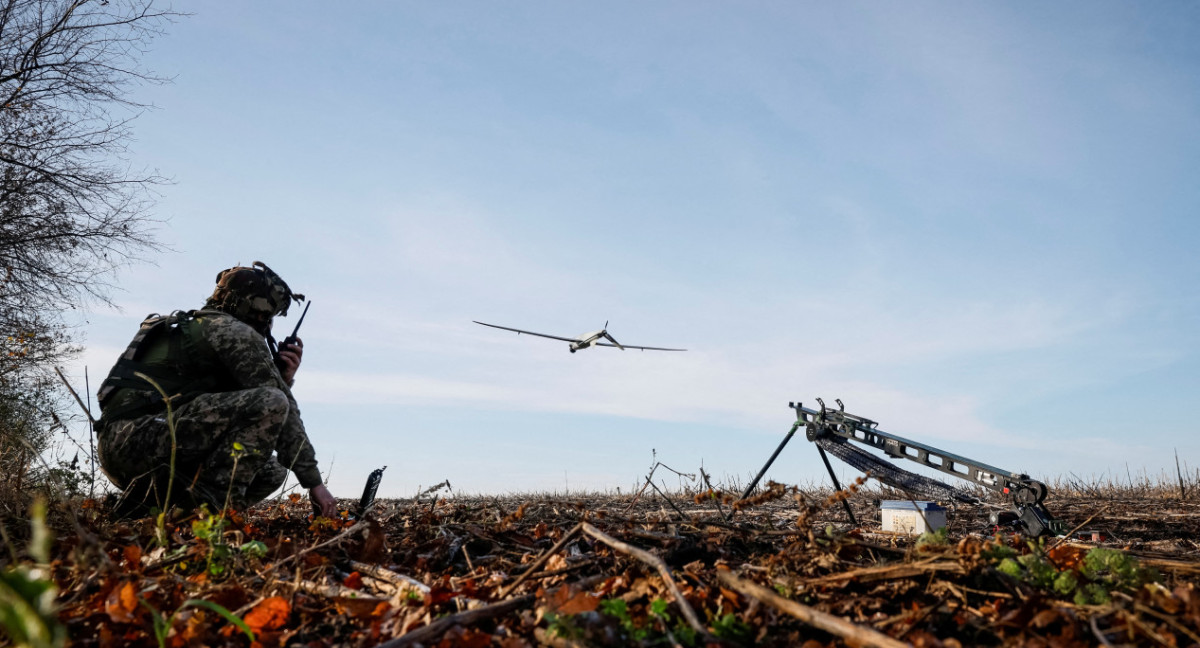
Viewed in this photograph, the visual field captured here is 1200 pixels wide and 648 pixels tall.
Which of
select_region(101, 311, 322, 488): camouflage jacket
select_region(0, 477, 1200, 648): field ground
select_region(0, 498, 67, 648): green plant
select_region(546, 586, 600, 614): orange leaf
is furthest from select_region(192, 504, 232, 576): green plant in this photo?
select_region(101, 311, 322, 488): camouflage jacket

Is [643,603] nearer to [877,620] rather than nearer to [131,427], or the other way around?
[877,620]

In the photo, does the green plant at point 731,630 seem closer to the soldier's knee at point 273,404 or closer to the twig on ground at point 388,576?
the twig on ground at point 388,576

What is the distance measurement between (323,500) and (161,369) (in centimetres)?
167

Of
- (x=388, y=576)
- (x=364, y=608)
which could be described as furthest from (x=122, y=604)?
(x=388, y=576)

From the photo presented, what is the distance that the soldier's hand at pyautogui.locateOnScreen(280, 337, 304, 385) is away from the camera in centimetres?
713

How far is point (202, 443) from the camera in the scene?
6.07 metres

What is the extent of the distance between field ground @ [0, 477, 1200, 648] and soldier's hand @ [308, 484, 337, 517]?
5.24ft

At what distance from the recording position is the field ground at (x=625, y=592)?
101 inches

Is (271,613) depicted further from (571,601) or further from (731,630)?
(731,630)

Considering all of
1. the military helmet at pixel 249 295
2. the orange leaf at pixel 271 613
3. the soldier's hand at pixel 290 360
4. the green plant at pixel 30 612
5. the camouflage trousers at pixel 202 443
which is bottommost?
the orange leaf at pixel 271 613

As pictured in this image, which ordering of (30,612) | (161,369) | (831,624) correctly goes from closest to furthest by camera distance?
(30,612), (831,624), (161,369)

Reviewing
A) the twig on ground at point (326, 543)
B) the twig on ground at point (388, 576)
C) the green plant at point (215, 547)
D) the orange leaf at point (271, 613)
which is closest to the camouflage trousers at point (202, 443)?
the twig on ground at point (326, 543)

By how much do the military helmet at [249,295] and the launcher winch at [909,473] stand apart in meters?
5.17

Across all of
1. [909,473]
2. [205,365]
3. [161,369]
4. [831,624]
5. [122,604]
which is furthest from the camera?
[909,473]
